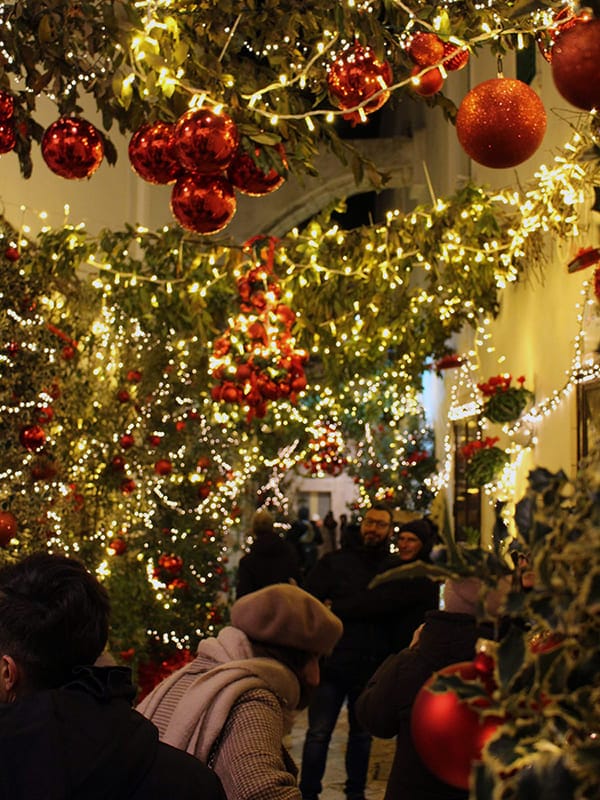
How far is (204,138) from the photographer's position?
163 inches

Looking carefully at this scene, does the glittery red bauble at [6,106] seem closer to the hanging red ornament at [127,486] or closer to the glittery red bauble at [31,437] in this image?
the glittery red bauble at [31,437]

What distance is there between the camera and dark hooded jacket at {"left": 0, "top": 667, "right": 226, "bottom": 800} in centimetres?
204

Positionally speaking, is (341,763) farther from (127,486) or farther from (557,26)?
(557,26)

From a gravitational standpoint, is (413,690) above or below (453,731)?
below

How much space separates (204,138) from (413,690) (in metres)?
2.07

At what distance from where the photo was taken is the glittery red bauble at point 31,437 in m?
7.25

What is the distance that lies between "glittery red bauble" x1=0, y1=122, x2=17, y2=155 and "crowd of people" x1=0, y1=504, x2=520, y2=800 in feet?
Answer: 7.01

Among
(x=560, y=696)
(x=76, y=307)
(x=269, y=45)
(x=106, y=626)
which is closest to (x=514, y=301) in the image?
(x=76, y=307)

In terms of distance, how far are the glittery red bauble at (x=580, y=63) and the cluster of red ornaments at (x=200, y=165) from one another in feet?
5.73

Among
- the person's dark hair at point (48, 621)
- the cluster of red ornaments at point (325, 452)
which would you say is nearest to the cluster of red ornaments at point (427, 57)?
the person's dark hair at point (48, 621)

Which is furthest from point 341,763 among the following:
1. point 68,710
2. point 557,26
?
point 68,710

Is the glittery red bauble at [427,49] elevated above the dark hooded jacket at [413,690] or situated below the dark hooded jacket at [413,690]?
above

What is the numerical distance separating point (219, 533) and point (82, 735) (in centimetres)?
990

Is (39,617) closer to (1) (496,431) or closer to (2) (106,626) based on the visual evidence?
(2) (106,626)
